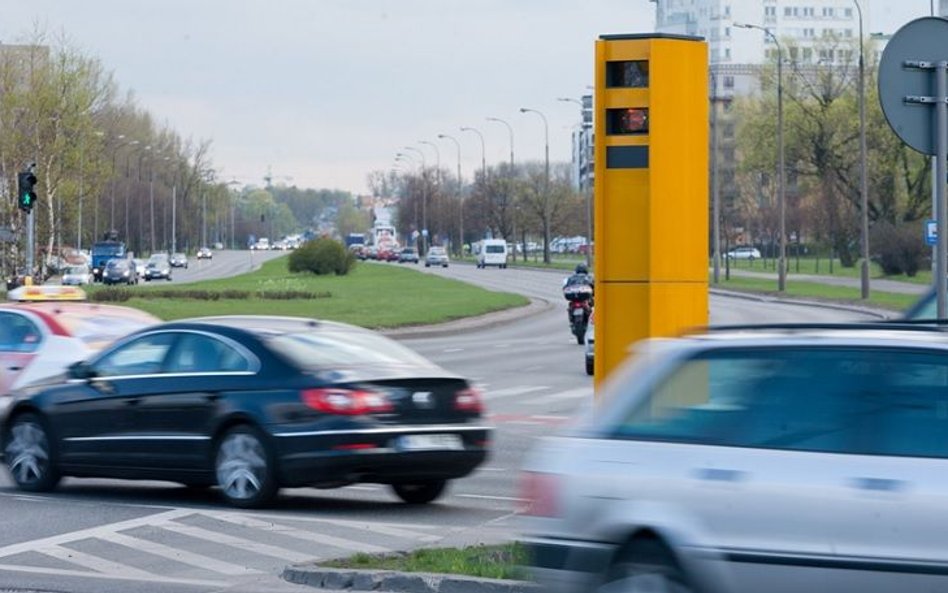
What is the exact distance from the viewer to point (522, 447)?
18375mm

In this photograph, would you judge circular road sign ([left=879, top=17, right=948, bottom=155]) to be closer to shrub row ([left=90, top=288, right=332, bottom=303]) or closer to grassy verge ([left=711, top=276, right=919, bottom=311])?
grassy verge ([left=711, top=276, right=919, bottom=311])

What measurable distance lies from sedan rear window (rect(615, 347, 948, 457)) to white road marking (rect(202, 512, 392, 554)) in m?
4.24

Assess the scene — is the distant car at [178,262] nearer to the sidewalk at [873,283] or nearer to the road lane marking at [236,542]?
the sidewalk at [873,283]

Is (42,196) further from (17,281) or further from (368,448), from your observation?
(368,448)

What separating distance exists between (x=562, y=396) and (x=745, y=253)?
396ft

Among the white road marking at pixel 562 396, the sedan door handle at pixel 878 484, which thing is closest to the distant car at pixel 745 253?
the white road marking at pixel 562 396

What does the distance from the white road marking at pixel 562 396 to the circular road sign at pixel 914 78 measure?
1363 cm

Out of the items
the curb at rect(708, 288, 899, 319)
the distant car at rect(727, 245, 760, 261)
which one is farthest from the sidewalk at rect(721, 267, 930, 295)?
the distant car at rect(727, 245, 760, 261)

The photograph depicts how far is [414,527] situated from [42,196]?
53870 millimetres

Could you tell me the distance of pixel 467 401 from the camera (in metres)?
14.0

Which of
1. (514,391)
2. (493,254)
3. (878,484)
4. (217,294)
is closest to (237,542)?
(878,484)

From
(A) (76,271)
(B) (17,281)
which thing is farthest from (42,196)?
(B) (17,281)

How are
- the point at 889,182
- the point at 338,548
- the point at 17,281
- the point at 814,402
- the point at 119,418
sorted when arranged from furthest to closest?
the point at 889,182, the point at 17,281, the point at 119,418, the point at 338,548, the point at 814,402

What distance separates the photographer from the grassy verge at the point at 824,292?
53719 millimetres
